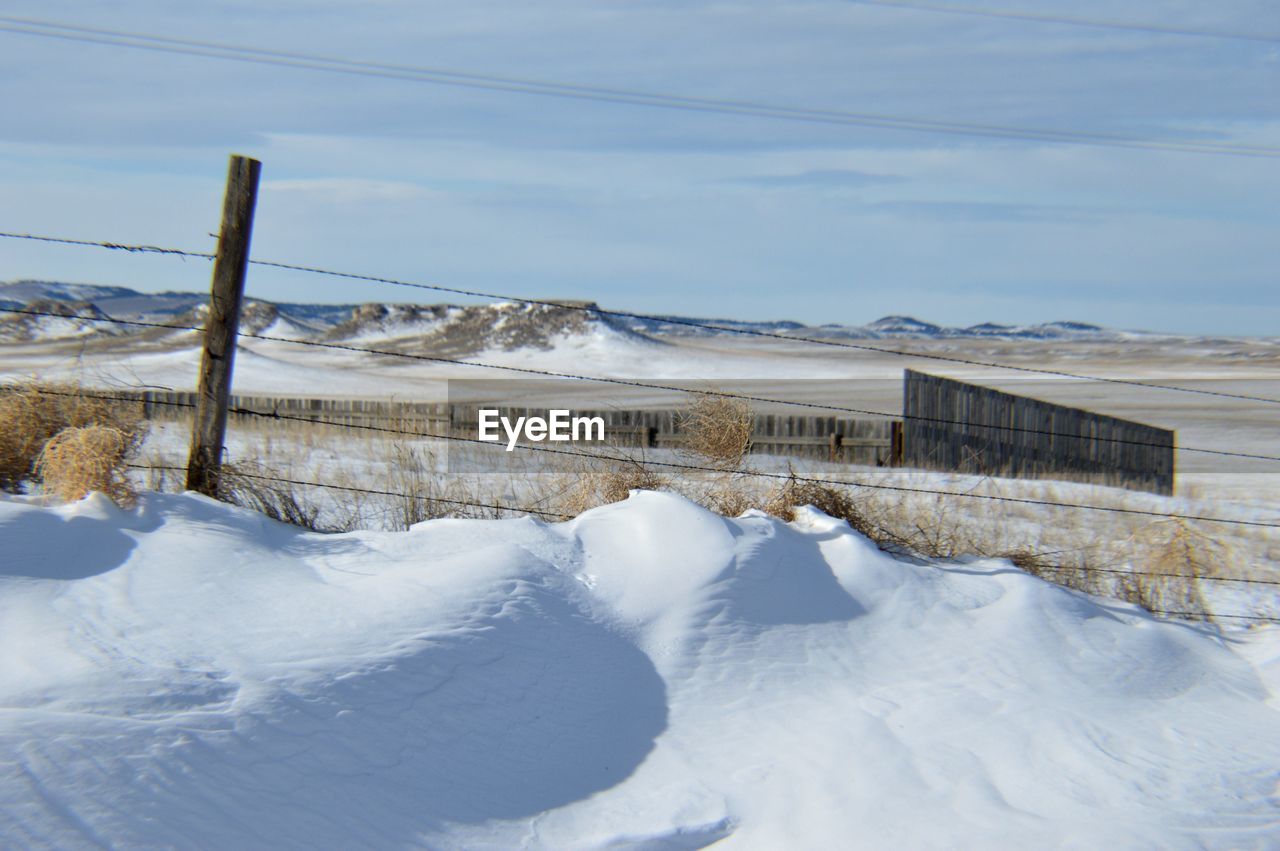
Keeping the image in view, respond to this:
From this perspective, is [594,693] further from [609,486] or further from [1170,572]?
[1170,572]

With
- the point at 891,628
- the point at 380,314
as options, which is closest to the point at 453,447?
the point at 891,628

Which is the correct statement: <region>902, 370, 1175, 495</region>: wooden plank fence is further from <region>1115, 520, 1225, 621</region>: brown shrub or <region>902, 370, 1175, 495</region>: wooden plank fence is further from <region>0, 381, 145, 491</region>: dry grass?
<region>0, 381, 145, 491</region>: dry grass

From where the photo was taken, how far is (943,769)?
4355 mm

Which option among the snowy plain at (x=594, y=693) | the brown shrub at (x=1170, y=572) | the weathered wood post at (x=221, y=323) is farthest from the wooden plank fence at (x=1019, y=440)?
the weathered wood post at (x=221, y=323)

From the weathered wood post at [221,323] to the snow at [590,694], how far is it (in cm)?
54

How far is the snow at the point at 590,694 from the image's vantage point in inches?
144

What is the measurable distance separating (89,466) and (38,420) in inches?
40.7

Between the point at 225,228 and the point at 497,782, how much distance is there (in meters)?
4.09

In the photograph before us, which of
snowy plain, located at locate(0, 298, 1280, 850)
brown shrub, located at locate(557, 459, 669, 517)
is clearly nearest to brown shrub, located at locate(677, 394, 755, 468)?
brown shrub, located at locate(557, 459, 669, 517)

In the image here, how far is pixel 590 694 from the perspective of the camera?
4.74 m

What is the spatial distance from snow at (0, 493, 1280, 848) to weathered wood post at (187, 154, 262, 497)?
54 centimetres

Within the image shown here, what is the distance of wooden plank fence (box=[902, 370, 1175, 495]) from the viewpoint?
14.6 m

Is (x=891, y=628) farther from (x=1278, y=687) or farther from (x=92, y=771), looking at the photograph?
(x=92, y=771)

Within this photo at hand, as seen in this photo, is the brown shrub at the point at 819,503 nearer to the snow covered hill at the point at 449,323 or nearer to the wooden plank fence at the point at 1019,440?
the wooden plank fence at the point at 1019,440
